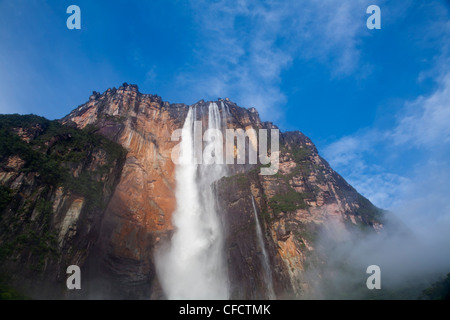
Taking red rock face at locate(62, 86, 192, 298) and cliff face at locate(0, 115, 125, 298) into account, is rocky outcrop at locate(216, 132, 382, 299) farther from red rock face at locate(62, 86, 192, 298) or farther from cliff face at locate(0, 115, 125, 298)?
cliff face at locate(0, 115, 125, 298)

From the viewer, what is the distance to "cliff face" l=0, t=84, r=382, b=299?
22000 mm

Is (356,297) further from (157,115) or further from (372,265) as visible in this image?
(157,115)

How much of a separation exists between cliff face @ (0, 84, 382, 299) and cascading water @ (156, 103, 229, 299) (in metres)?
1.21

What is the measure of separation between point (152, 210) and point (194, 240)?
674 cm

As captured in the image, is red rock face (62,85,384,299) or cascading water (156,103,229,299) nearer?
red rock face (62,85,384,299)

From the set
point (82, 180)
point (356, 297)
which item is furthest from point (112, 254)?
point (356, 297)

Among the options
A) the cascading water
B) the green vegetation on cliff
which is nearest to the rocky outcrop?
the cascading water

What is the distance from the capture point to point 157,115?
43938 mm

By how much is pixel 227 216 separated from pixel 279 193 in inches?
305

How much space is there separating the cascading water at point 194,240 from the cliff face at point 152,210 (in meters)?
1.21

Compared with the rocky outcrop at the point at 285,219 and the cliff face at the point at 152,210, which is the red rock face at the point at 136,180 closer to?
the cliff face at the point at 152,210

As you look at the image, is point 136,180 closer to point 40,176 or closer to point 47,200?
point 40,176

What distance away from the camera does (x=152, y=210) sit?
31.9 metres

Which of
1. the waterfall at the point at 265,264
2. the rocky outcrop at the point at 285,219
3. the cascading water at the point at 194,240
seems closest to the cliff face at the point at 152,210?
the rocky outcrop at the point at 285,219
